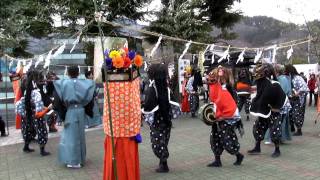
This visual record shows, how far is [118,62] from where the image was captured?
19.0 feet

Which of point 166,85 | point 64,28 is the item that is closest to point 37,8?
point 64,28

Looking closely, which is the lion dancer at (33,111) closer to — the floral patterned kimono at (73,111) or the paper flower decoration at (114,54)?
the floral patterned kimono at (73,111)

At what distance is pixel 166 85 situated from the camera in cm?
671

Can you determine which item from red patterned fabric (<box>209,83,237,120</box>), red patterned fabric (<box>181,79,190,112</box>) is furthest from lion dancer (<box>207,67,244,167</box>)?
red patterned fabric (<box>181,79,190,112</box>)

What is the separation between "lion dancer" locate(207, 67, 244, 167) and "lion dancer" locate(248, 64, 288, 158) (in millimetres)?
872

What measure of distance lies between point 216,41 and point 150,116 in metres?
12.5

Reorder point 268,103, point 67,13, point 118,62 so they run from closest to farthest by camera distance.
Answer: point 118,62 → point 268,103 → point 67,13

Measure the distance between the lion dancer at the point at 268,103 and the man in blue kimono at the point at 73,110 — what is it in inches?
119

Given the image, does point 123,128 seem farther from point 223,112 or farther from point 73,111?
point 73,111

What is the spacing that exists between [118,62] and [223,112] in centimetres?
209

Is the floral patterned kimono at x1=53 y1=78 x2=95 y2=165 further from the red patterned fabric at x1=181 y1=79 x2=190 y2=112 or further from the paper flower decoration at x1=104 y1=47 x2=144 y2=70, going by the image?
the red patterned fabric at x1=181 y1=79 x2=190 y2=112

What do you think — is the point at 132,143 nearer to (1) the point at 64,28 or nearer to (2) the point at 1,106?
(2) the point at 1,106

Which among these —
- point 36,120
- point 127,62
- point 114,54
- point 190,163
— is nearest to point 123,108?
point 127,62

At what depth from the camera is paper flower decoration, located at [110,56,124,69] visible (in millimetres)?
5770
